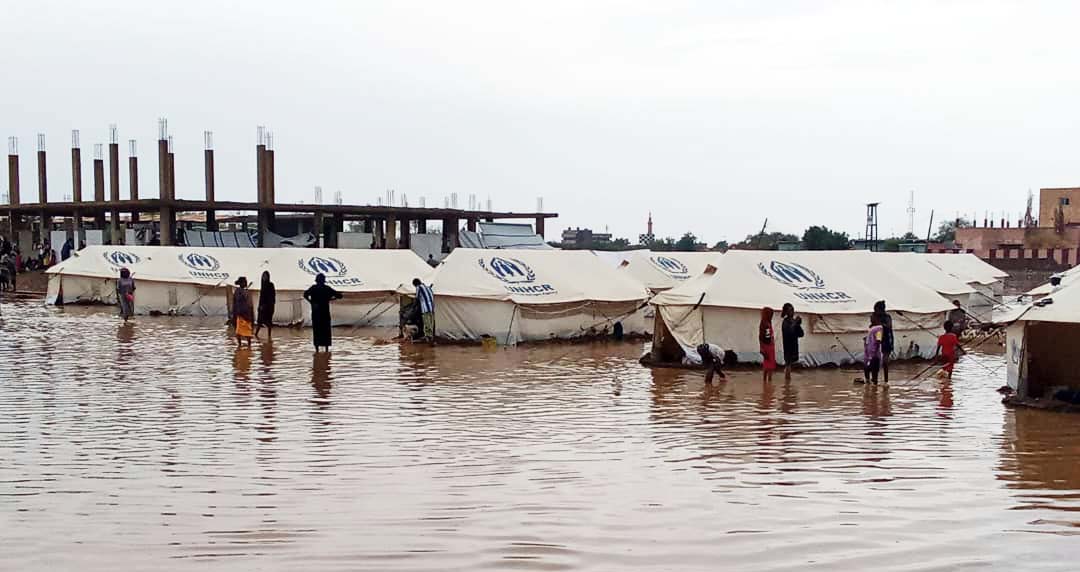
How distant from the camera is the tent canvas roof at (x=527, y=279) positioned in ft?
68.7

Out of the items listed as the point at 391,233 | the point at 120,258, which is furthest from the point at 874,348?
the point at 391,233

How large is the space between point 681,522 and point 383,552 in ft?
6.28

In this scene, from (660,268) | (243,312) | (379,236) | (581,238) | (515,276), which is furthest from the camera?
(581,238)

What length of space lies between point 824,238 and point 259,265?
1403 inches

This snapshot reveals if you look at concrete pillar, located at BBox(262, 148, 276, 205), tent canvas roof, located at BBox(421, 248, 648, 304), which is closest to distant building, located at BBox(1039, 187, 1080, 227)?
concrete pillar, located at BBox(262, 148, 276, 205)

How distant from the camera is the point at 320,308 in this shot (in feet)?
57.6

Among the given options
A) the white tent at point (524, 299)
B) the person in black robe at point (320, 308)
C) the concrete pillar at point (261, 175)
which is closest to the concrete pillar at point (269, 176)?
the concrete pillar at point (261, 175)

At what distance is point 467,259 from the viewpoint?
21.6 metres

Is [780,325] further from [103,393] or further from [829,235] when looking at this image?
[829,235]

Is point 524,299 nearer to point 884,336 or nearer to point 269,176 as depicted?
point 884,336

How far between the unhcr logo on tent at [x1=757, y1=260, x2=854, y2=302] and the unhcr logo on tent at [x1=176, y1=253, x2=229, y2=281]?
1521 cm

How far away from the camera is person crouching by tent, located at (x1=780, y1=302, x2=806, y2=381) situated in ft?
50.1

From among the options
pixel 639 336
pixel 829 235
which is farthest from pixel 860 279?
pixel 829 235

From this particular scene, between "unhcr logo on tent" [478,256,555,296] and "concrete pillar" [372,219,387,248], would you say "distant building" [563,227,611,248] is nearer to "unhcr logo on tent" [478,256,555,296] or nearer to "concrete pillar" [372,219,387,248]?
"concrete pillar" [372,219,387,248]
